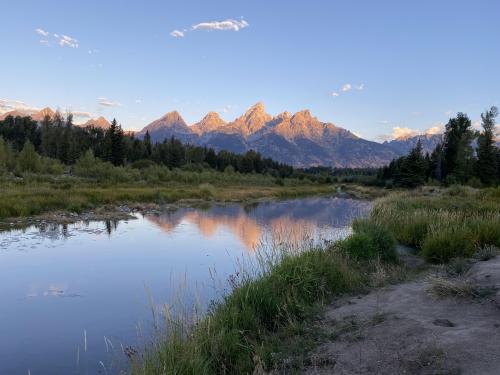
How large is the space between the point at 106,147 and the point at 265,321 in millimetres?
81522

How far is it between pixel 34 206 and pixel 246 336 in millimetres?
25763

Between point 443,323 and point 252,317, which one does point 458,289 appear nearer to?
point 443,323

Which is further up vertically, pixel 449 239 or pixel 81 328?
pixel 449 239

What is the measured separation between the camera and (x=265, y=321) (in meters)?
7.68

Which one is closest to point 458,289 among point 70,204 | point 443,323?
point 443,323

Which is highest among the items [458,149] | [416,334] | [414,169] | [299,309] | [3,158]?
[458,149]

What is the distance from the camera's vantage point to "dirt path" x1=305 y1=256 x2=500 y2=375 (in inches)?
195

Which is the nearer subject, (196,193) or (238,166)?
(196,193)

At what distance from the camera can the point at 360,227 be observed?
47.6ft

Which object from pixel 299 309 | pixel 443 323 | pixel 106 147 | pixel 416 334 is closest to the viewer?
pixel 416 334

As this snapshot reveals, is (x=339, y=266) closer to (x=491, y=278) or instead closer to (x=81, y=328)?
(x=491, y=278)

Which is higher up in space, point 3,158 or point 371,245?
point 3,158

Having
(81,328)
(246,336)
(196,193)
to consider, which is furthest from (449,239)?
(196,193)

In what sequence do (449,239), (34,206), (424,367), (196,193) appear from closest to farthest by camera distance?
1. (424,367)
2. (449,239)
3. (34,206)
4. (196,193)
